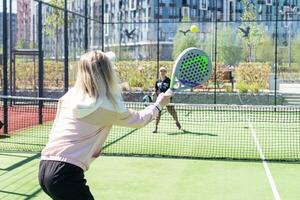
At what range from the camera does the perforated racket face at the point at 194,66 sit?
4.14 m

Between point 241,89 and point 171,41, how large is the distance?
28116 millimetres

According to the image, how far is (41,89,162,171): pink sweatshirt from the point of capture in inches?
120

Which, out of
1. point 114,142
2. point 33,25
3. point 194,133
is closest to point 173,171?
point 114,142

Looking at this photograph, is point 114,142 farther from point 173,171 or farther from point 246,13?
point 246,13

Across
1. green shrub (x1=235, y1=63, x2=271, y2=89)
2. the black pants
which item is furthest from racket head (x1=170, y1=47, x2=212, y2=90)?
green shrub (x1=235, y1=63, x2=271, y2=89)

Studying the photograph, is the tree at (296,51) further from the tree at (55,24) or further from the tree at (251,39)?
the tree at (55,24)

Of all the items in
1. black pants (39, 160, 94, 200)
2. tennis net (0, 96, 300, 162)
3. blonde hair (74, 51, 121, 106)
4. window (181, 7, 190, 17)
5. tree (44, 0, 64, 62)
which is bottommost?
tennis net (0, 96, 300, 162)

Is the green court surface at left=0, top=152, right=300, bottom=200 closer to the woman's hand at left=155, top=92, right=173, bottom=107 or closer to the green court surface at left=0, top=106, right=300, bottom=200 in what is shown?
the green court surface at left=0, top=106, right=300, bottom=200

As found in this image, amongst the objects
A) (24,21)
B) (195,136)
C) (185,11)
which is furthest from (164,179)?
(185,11)

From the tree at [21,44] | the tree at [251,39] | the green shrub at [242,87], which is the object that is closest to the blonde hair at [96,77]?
the green shrub at [242,87]

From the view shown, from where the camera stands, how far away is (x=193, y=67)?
164 inches

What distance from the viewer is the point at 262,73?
23.3 meters

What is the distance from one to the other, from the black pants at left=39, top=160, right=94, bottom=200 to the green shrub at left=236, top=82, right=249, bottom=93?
19223 millimetres

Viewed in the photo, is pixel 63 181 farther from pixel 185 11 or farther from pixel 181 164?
pixel 185 11
